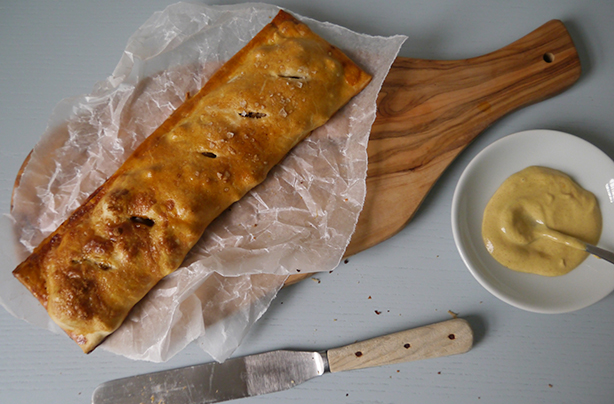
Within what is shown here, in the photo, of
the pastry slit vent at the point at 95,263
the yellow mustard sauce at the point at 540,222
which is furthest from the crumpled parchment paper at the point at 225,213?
the yellow mustard sauce at the point at 540,222

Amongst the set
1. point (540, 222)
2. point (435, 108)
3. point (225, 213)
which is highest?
point (225, 213)

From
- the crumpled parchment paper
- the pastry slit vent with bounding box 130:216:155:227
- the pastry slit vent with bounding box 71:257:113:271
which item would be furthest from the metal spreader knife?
the pastry slit vent with bounding box 130:216:155:227

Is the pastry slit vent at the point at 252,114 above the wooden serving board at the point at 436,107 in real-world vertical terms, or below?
above

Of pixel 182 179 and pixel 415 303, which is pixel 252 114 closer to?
pixel 182 179

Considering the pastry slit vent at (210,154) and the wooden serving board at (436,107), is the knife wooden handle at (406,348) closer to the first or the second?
the wooden serving board at (436,107)

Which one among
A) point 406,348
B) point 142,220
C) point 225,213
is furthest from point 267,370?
point 142,220

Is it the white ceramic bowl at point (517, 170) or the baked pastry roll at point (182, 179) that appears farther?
the white ceramic bowl at point (517, 170)
